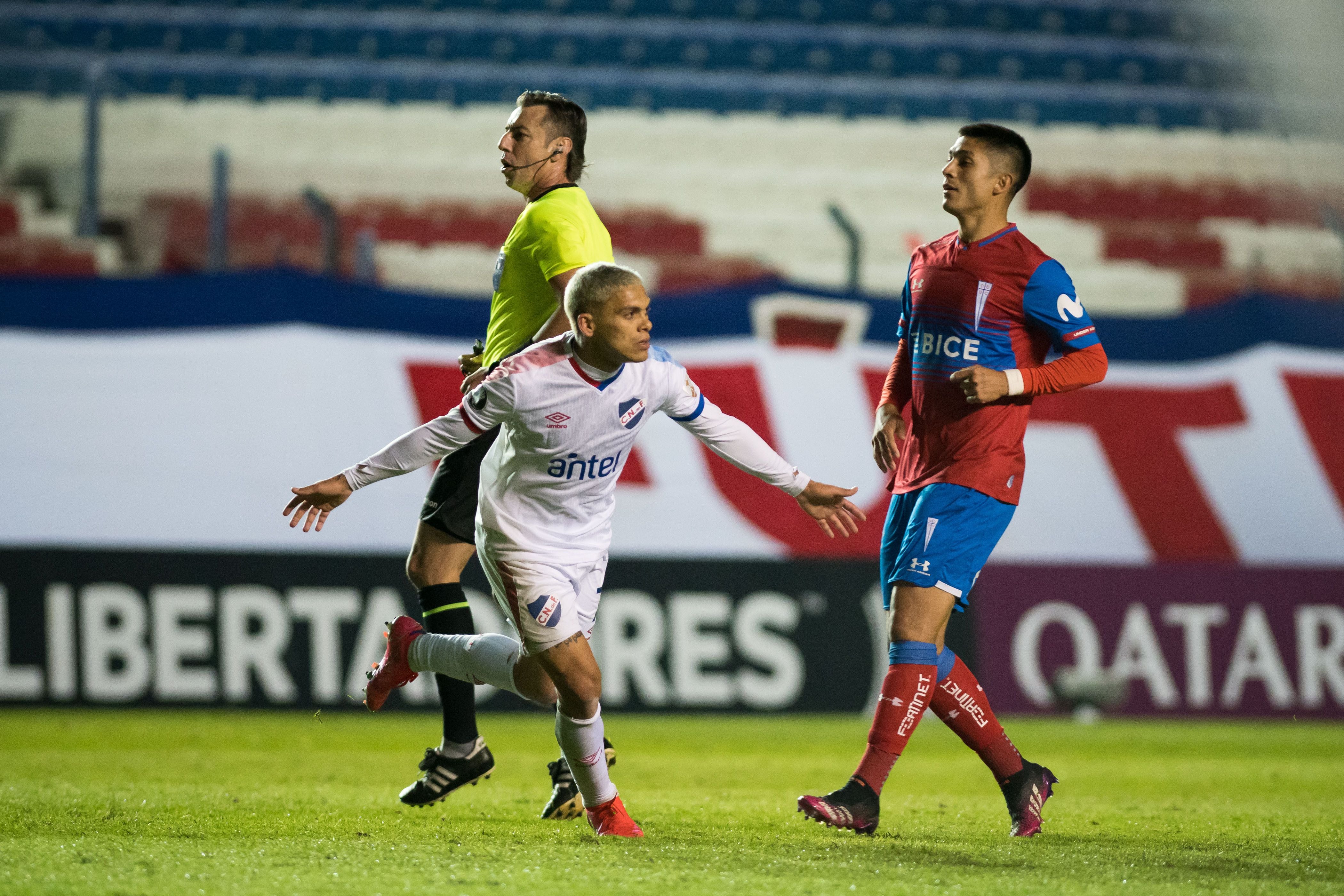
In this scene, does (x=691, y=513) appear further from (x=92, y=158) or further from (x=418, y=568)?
(x=92, y=158)

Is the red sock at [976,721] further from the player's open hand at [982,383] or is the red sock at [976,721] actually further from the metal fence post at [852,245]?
the metal fence post at [852,245]

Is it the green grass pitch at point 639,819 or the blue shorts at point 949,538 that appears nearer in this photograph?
the green grass pitch at point 639,819

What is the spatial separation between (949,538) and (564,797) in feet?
4.23

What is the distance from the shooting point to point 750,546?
9.05 meters

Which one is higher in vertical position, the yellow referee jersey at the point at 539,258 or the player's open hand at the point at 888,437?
the yellow referee jersey at the point at 539,258

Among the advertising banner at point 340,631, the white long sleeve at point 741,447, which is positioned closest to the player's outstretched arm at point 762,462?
the white long sleeve at point 741,447

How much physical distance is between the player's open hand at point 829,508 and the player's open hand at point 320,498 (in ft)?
3.81

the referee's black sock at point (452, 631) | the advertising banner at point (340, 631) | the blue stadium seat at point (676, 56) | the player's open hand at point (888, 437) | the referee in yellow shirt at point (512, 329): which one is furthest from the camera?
the blue stadium seat at point (676, 56)

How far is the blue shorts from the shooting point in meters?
4.09

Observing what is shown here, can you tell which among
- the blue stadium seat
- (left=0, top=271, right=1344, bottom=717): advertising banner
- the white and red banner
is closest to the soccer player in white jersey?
(left=0, top=271, right=1344, bottom=717): advertising banner

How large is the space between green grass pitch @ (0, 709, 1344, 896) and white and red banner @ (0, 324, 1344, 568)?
124 cm

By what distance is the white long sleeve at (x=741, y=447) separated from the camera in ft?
13.3

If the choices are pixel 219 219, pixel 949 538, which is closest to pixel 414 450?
pixel 949 538

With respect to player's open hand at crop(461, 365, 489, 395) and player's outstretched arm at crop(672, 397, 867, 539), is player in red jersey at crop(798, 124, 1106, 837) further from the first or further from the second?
player's open hand at crop(461, 365, 489, 395)
